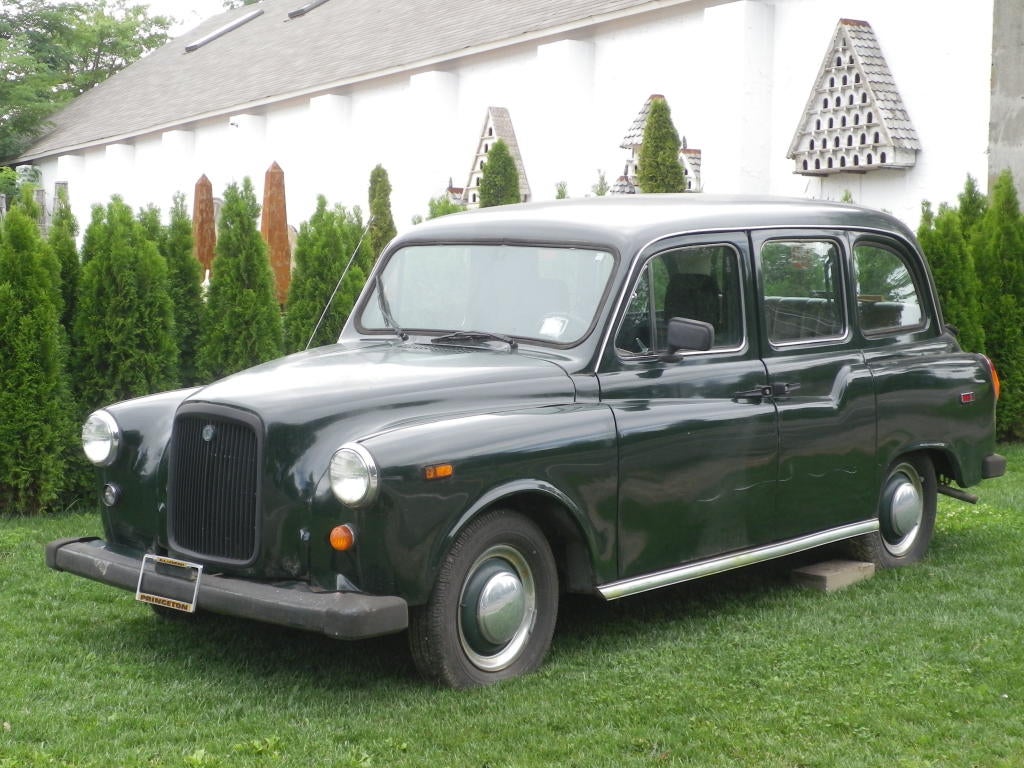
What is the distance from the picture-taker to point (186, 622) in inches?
233

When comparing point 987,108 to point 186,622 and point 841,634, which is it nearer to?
point 841,634

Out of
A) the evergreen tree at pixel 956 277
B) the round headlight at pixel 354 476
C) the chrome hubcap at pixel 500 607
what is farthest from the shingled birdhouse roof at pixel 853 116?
the round headlight at pixel 354 476

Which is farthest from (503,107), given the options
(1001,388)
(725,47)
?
(1001,388)

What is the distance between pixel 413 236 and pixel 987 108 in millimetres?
10220

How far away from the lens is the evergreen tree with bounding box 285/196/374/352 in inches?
371

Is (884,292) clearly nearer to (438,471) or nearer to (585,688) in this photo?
(585,688)

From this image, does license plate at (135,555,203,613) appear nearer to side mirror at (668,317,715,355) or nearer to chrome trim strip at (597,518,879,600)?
chrome trim strip at (597,518,879,600)

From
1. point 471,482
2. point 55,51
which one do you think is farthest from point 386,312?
point 55,51

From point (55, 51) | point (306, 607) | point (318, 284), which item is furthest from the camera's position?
point (55, 51)

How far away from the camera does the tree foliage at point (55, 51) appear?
40750 millimetres

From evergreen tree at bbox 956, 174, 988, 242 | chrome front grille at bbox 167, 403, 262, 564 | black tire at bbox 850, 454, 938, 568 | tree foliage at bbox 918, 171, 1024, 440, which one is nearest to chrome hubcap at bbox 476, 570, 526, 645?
chrome front grille at bbox 167, 403, 262, 564

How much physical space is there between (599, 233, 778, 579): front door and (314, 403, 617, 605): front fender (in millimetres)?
136

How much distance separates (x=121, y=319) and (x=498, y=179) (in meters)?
8.37

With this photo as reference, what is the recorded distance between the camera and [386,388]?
5.04 meters
